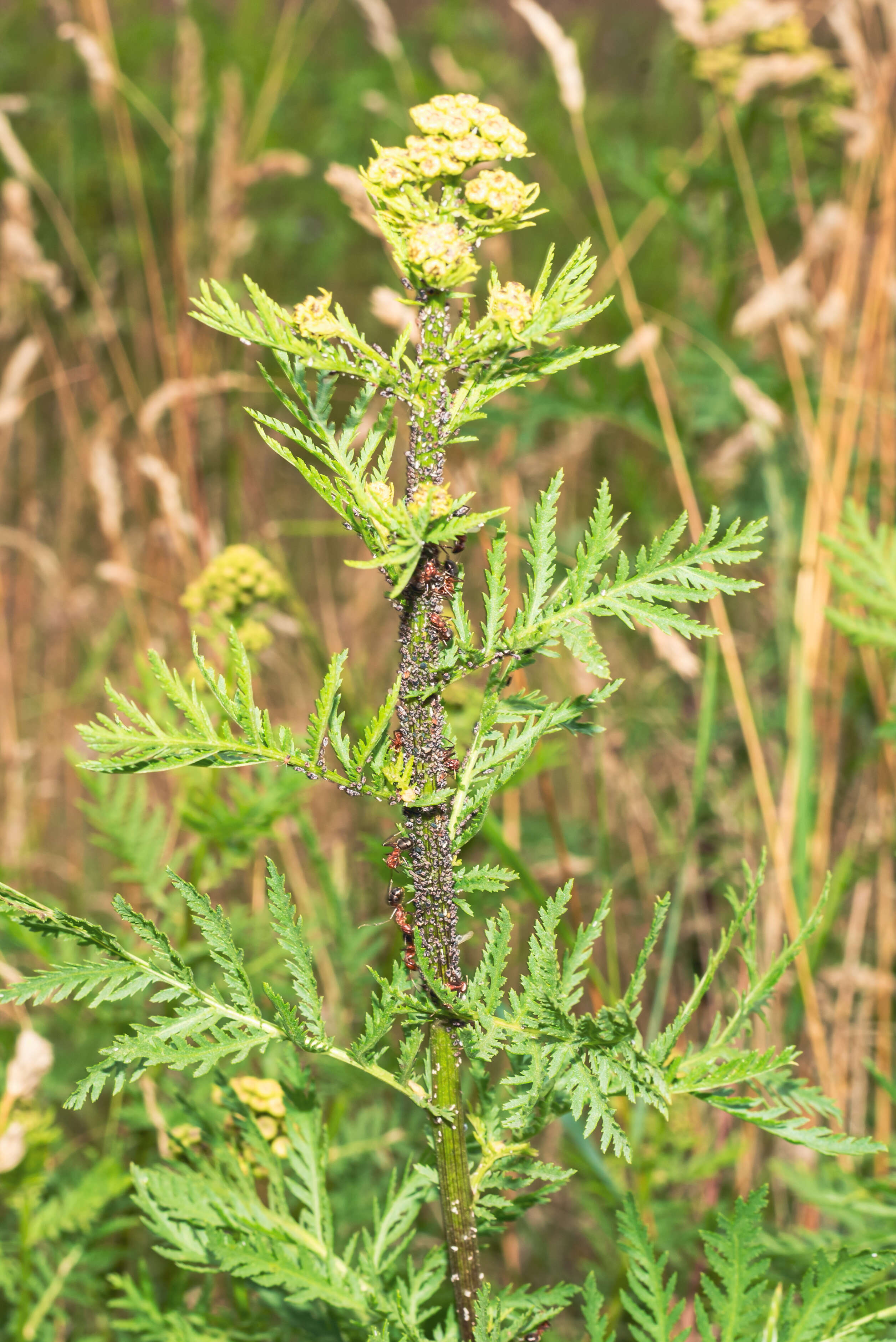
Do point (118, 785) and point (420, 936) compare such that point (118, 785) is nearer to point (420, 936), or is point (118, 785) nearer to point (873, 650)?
point (420, 936)

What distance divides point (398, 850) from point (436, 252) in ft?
1.56

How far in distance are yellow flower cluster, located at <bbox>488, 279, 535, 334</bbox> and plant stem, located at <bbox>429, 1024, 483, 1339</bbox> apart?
1.87 ft

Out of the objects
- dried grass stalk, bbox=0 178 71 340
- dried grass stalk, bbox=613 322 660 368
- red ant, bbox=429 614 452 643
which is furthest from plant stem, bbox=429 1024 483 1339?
dried grass stalk, bbox=0 178 71 340

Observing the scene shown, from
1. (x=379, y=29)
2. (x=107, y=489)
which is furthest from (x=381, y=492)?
(x=379, y=29)

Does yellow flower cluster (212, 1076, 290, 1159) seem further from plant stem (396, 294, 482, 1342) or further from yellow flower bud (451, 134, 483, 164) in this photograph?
yellow flower bud (451, 134, 483, 164)

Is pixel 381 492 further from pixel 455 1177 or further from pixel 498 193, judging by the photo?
pixel 455 1177

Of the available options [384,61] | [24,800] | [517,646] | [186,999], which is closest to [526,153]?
[517,646]

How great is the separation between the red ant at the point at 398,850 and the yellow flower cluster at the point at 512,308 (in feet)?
1.35

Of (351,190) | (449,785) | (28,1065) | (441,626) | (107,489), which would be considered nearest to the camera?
(441,626)

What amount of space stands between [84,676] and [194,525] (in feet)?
4.15

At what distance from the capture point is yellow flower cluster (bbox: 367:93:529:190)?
788mm

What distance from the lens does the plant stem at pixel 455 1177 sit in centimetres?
94

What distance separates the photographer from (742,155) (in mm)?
2451

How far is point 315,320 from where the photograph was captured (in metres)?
0.81
